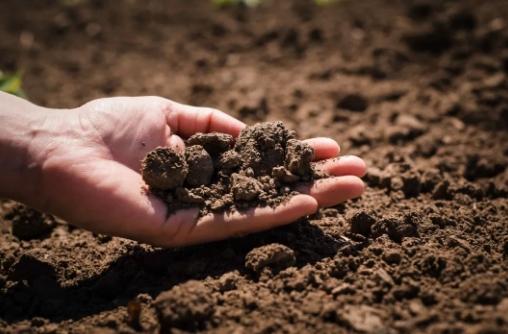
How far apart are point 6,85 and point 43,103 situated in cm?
96

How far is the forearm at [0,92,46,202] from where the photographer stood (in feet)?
9.04

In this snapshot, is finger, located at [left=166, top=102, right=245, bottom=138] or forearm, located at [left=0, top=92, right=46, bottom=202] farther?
finger, located at [left=166, top=102, right=245, bottom=138]

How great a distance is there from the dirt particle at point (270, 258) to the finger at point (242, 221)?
0.13 metres

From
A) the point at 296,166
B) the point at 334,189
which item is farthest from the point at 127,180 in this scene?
the point at 334,189

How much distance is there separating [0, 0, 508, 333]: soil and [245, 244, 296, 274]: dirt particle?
0.04 ft

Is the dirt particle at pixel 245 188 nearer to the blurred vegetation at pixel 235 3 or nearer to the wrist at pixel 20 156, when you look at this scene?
the wrist at pixel 20 156

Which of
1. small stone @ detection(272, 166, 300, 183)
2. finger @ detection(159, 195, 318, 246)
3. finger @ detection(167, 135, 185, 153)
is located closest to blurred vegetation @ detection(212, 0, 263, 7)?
finger @ detection(167, 135, 185, 153)

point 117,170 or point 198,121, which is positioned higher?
point 198,121

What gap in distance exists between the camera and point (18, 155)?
2797mm

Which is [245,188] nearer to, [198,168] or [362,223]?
[198,168]

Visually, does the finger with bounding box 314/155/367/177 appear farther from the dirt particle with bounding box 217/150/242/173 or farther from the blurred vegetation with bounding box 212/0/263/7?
the blurred vegetation with bounding box 212/0/263/7

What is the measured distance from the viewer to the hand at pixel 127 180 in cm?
260

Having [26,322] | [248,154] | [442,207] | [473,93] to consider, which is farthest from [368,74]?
[26,322]

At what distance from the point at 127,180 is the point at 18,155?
0.62 meters
